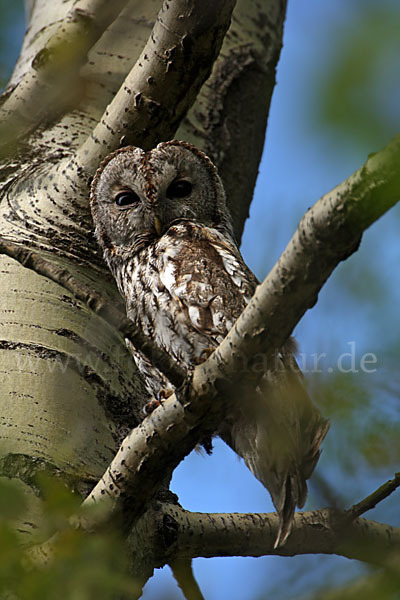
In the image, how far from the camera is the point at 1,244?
1.94 metres

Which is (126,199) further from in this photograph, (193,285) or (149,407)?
(149,407)

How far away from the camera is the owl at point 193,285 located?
2277 mm

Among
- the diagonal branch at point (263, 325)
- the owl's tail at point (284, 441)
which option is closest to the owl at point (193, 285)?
the owl's tail at point (284, 441)

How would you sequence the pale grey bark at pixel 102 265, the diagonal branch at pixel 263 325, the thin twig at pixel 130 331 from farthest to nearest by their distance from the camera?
the thin twig at pixel 130 331 → the pale grey bark at pixel 102 265 → the diagonal branch at pixel 263 325

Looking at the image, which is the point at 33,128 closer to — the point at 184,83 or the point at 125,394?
the point at 184,83

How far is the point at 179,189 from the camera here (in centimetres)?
351

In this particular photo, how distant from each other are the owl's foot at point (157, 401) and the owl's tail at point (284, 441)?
323mm

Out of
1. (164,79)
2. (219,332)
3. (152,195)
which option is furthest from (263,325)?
(152,195)

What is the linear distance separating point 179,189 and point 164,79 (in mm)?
794

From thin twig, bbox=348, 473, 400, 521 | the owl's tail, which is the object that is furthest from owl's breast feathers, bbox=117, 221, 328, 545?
thin twig, bbox=348, 473, 400, 521

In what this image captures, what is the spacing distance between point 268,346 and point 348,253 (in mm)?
301

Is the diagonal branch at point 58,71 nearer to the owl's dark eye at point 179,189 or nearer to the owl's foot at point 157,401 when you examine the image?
the owl's dark eye at point 179,189

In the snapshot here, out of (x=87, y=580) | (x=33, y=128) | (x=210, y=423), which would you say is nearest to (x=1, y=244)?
(x=210, y=423)

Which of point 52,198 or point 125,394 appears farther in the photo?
point 52,198
